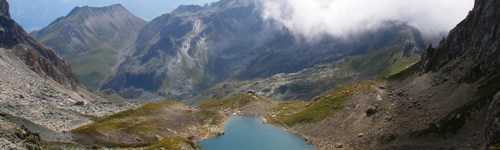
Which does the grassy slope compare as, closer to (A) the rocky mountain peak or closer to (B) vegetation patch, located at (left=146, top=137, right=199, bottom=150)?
(B) vegetation patch, located at (left=146, top=137, right=199, bottom=150)

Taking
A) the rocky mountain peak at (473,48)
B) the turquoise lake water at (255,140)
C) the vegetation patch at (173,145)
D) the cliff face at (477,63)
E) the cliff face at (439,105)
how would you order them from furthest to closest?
the turquoise lake water at (255,140) → the rocky mountain peak at (473,48) → the vegetation patch at (173,145) → the cliff face at (439,105) → the cliff face at (477,63)

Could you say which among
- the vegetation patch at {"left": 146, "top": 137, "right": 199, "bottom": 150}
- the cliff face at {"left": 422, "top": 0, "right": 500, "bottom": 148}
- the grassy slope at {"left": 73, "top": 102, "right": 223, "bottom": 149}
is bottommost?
the vegetation patch at {"left": 146, "top": 137, "right": 199, "bottom": 150}

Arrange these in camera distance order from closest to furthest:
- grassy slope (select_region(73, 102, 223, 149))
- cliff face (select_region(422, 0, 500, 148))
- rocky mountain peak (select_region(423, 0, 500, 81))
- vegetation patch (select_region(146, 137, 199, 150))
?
1. cliff face (select_region(422, 0, 500, 148))
2. vegetation patch (select_region(146, 137, 199, 150))
3. rocky mountain peak (select_region(423, 0, 500, 81))
4. grassy slope (select_region(73, 102, 223, 149))

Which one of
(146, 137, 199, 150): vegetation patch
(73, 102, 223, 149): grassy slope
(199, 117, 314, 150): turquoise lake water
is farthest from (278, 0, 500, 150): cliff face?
(73, 102, 223, 149): grassy slope

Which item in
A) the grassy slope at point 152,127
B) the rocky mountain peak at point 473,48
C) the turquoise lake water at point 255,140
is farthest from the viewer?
the turquoise lake water at point 255,140

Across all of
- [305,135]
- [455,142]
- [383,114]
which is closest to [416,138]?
[455,142]

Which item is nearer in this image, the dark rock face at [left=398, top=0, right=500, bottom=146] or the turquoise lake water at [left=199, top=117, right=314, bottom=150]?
the dark rock face at [left=398, top=0, right=500, bottom=146]

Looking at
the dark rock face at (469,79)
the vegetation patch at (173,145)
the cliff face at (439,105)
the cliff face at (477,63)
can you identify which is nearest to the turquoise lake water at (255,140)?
the cliff face at (439,105)

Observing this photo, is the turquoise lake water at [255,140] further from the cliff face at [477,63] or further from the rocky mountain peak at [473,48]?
the rocky mountain peak at [473,48]

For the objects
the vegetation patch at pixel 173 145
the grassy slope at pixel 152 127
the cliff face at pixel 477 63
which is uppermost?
the cliff face at pixel 477 63

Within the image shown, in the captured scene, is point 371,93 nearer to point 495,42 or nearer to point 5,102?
point 495,42
